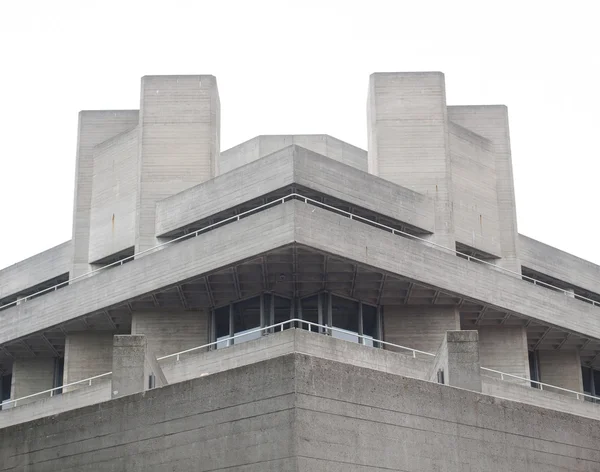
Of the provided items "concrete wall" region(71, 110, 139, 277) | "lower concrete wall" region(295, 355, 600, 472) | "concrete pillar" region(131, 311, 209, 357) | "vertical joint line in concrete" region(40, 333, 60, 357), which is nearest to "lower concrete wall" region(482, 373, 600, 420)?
"concrete pillar" region(131, 311, 209, 357)

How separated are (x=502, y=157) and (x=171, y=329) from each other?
1643 cm

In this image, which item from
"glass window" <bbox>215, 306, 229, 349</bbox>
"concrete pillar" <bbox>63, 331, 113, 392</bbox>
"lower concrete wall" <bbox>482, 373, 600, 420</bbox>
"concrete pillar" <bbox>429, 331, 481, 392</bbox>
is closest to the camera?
"concrete pillar" <bbox>429, 331, 481, 392</bbox>

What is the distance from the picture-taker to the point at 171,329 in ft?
131

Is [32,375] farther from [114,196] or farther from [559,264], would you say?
[559,264]

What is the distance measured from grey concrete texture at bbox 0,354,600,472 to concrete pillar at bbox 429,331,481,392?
1528mm

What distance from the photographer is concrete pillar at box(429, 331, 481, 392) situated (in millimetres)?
25859

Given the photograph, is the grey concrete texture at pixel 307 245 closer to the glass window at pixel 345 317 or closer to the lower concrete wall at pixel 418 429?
the glass window at pixel 345 317

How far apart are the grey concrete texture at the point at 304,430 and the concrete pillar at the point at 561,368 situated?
66.4ft

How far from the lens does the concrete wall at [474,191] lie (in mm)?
43375

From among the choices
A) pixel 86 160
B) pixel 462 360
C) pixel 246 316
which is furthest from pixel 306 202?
pixel 86 160

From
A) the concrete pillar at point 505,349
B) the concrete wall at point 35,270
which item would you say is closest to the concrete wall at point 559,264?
the concrete pillar at point 505,349

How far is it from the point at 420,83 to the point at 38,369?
2049 centimetres

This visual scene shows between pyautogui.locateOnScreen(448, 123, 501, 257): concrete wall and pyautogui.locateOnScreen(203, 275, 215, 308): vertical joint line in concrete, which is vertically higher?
pyautogui.locateOnScreen(448, 123, 501, 257): concrete wall

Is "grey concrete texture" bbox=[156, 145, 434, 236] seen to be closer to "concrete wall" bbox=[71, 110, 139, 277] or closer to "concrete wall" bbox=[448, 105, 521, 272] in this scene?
"concrete wall" bbox=[448, 105, 521, 272]
